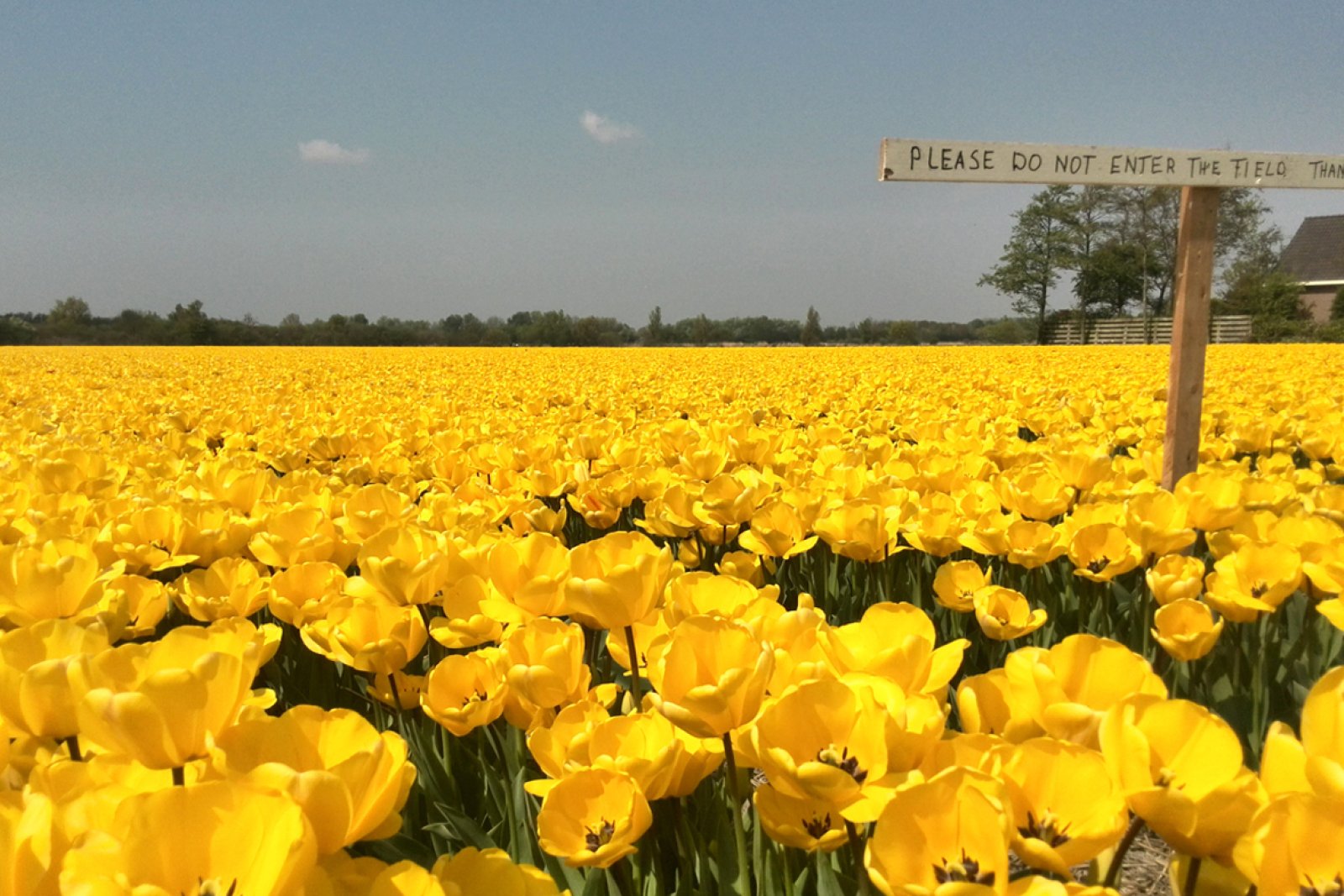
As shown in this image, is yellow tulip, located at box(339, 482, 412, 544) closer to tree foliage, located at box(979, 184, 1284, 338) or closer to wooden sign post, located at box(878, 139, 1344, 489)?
wooden sign post, located at box(878, 139, 1344, 489)

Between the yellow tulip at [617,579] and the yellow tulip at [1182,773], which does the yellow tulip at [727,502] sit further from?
the yellow tulip at [1182,773]

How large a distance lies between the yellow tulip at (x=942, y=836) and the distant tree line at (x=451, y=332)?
55.3 metres

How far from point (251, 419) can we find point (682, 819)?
6.53m

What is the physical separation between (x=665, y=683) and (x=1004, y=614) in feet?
4.12

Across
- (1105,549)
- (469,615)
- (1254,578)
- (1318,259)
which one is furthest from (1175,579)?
(1318,259)

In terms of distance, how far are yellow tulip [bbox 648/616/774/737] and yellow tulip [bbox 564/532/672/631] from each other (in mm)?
312

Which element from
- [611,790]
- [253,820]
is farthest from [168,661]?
[611,790]

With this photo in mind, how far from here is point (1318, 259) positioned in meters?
56.3

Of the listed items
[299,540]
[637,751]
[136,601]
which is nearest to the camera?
[637,751]

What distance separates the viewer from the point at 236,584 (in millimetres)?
2121

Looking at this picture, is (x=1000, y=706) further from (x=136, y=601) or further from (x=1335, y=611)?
(x=136, y=601)

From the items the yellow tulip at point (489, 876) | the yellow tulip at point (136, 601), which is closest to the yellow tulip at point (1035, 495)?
the yellow tulip at point (489, 876)

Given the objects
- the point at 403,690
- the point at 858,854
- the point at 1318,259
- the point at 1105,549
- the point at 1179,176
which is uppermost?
the point at 1318,259

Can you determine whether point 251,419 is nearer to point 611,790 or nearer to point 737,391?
point 737,391
